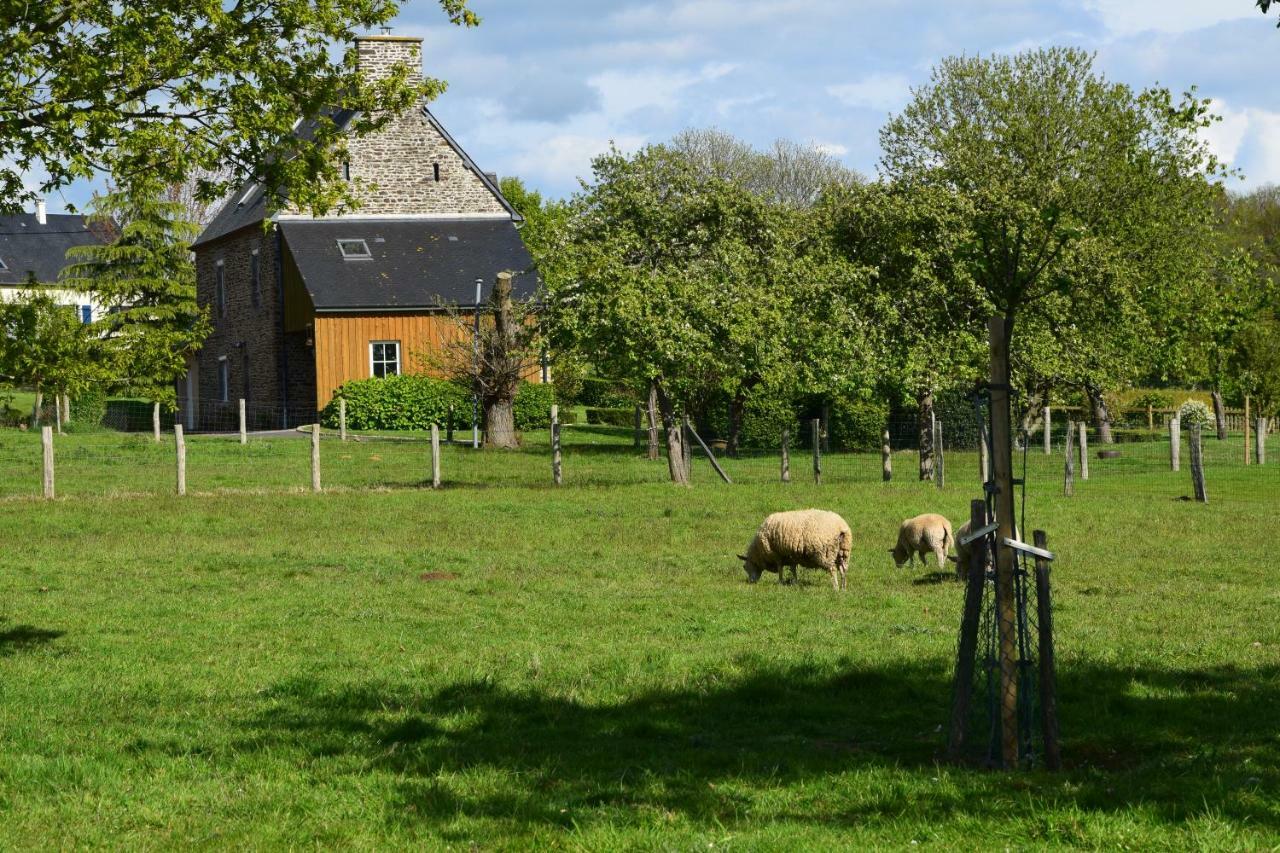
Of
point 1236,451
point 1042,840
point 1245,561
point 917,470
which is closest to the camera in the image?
point 1042,840

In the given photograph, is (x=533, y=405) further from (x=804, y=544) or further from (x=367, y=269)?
(x=804, y=544)

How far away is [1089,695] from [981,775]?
238 centimetres

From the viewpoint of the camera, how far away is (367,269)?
166ft

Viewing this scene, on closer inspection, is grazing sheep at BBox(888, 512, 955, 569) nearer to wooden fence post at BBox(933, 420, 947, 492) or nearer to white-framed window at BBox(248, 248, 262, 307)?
wooden fence post at BBox(933, 420, 947, 492)

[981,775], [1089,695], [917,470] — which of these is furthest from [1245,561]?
[917,470]

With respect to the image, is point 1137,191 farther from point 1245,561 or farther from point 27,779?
point 27,779

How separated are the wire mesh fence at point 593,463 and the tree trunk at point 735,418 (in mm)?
361

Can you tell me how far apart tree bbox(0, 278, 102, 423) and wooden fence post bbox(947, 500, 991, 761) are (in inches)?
341

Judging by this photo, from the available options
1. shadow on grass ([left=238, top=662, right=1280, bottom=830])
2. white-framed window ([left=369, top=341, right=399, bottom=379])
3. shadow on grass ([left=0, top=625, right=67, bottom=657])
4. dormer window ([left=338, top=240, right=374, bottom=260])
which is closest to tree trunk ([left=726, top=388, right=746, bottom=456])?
white-framed window ([left=369, top=341, right=399, bottom=379])

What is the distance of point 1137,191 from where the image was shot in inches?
1706

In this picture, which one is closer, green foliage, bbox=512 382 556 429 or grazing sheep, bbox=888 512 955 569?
grazing sheep, bbox=888 512 955 569

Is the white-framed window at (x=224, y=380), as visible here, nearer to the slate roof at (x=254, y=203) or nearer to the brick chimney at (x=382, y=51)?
the slate roof at (x=254, y=203)

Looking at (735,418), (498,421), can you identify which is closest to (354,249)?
(498,421)

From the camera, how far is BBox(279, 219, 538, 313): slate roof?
49188mm
